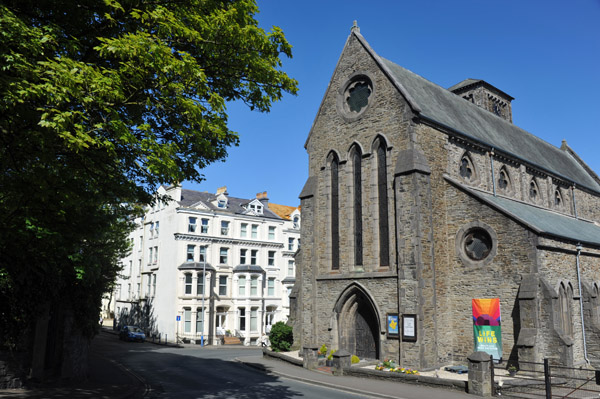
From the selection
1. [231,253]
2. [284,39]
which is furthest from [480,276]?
[231,253]

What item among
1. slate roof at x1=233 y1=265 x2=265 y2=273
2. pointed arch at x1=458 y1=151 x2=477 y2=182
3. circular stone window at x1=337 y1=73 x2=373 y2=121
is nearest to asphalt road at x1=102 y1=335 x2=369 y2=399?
pointed arch at x1=458 y1=151 x2=477 y2=182

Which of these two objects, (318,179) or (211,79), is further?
(318,179)

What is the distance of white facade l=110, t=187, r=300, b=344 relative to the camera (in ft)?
141

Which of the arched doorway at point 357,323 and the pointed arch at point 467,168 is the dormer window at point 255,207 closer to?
the arched doorway at point 357,323

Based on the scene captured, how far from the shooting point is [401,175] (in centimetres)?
2181

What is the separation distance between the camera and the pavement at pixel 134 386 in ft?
46.0

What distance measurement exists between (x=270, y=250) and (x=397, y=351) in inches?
1153

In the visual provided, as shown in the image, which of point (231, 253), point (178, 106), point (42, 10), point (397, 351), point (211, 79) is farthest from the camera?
point (231, 253)

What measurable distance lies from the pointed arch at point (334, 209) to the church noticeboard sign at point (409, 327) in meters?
5.29

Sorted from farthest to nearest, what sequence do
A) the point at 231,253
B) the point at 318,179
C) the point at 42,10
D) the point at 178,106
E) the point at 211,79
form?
the point at 231,253, the point at 318,179, the point at 211,79, the point at 178,106, the point at 42,10

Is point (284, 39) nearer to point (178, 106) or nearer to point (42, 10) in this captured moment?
point (178, 106)

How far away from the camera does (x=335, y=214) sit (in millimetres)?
25359

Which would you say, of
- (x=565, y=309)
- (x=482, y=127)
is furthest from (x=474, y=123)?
(x=565, y=309)

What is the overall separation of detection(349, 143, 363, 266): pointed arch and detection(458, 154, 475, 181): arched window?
213 inches
